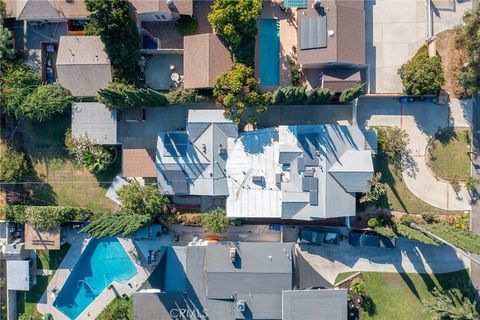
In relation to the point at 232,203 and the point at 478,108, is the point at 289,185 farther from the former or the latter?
the point at 478,108

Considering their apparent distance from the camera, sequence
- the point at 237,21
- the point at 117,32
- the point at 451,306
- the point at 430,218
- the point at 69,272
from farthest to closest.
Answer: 1. the point at 69,272
2. the point at 430,218
3. the point at 117,32
4. the point at 451,306
5. the point at 237,21

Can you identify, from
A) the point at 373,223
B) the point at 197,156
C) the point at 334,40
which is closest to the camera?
the point at 334,40

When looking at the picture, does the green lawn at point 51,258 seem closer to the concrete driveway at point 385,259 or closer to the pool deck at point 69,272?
the pool deck at point 69,272

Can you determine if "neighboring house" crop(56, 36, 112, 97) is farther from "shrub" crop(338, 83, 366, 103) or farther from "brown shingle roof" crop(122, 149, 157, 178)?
"shrub" crop(338, 83, 366, 103)

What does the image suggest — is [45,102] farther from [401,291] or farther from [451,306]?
[451,306]

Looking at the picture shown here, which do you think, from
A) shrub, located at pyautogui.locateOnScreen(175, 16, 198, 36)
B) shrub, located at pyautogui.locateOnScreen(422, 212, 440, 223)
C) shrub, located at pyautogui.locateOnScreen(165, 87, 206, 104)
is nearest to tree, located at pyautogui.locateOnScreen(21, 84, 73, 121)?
shrub, located at pyautogui.locateOnScreen(165, 87, 206, 104)

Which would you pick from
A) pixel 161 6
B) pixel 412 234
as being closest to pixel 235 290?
pixel 412 234

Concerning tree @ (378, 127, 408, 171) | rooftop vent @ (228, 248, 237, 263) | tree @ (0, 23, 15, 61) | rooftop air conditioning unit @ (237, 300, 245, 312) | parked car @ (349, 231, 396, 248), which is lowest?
rooftop air conditioning unit @ (237, 300, 245, 312)
